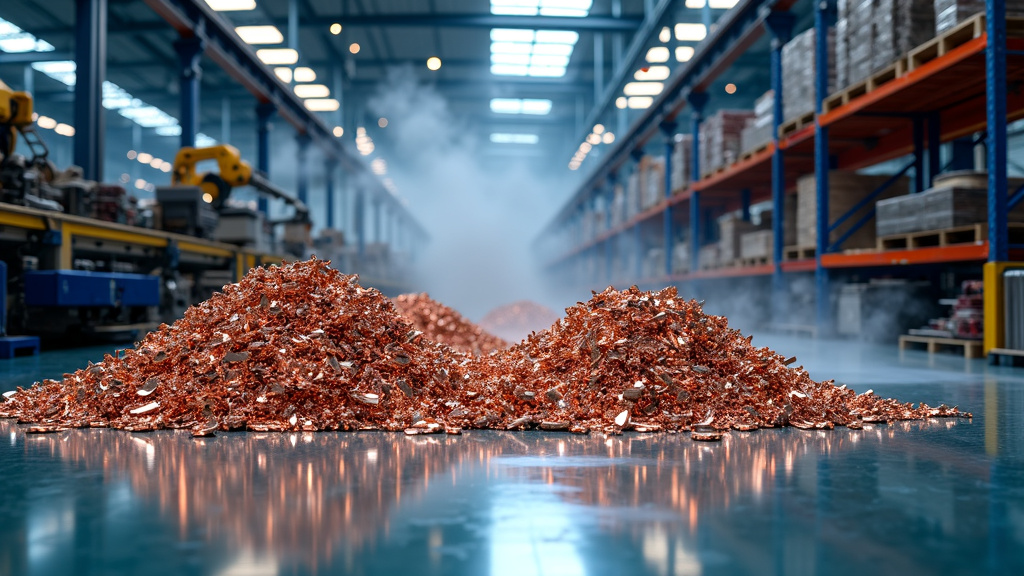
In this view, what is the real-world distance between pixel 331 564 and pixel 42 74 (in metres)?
29.3

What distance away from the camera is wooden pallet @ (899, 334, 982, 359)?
5883mm

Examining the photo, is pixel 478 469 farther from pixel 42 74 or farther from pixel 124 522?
pixel 42 74

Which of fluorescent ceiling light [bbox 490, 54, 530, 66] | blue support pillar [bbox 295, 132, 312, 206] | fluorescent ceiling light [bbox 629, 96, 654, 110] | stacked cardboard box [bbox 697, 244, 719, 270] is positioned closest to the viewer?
stacked cardboard box [bbox 697, 244, 719, 270]

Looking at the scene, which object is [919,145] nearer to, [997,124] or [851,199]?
[851,199]

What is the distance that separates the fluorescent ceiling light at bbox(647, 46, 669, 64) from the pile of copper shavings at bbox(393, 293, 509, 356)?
49.4ft

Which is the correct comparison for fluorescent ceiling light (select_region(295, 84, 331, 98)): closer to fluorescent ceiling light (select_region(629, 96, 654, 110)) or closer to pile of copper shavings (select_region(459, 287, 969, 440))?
fluorescent ceiling light (select_region(629, 96, 654, 110))

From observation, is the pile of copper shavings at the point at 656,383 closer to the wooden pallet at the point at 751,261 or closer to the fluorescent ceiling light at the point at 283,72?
the wooden pallet at the point at 751,261

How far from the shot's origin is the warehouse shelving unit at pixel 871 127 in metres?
5.26

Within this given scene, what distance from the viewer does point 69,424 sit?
9.37 ft

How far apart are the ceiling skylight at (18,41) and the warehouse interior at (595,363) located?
32.1 ft

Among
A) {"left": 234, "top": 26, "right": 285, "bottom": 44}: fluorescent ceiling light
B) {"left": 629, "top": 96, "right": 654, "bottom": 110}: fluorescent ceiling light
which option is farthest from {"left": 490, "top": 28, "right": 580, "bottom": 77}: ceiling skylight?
{"left": 234, "top": 26, "right": 285, "bottom": 44}: fluorescent ceiling light

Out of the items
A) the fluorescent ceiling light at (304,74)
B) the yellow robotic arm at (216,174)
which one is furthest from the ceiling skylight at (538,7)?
the yellow robotic arm at (216,174)

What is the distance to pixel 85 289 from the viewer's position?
6316 millimetres

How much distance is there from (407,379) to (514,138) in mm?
33461
